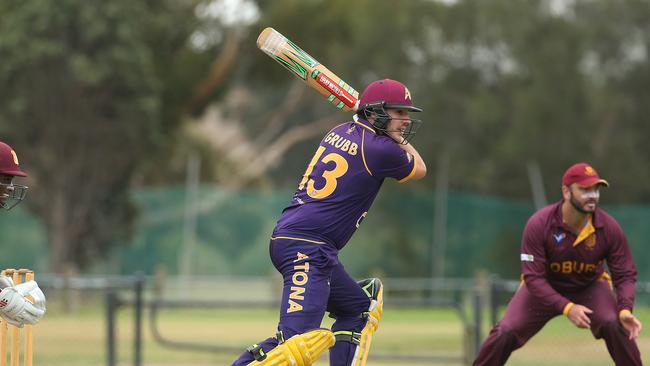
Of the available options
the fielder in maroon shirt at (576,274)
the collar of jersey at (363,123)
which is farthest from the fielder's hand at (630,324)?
the collar of jersey at (363,123)

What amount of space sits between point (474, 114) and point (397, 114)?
78.7 ft

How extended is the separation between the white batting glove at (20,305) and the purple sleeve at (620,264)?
4293 millimetres

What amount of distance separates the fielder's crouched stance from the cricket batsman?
1.28 meters

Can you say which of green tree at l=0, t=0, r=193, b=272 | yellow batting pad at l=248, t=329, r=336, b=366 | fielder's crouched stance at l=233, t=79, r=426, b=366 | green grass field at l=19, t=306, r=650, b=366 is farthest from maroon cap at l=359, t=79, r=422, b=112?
green tree at l=0, t=0, r=193, b=272

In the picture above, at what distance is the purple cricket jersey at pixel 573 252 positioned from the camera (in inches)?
366

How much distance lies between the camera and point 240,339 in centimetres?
1792

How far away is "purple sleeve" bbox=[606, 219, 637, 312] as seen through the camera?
9.25 m

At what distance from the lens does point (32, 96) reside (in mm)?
29016

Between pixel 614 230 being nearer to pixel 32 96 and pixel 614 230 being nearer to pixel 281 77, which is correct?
pixel 32 96

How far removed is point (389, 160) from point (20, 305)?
2436mm

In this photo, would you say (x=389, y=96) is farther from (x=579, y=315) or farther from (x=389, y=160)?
(x=579, y=315)

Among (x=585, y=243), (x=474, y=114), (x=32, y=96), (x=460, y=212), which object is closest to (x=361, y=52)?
(x=474, y=114)

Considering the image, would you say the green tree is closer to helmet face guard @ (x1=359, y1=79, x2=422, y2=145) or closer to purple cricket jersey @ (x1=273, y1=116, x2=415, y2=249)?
helmet face guard @ (x1=359, y1=79, x2=422, y2=145)

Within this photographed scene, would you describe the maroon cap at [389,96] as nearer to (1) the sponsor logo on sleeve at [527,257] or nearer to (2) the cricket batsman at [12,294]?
(1) the sponsor logo on sleeve at [527,257]
